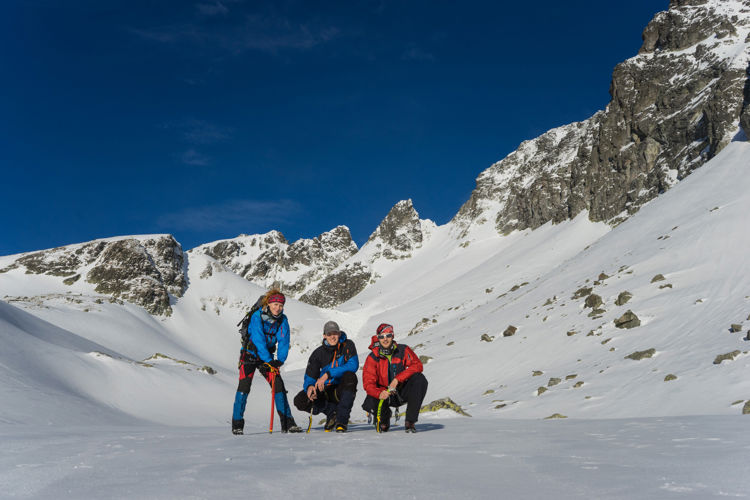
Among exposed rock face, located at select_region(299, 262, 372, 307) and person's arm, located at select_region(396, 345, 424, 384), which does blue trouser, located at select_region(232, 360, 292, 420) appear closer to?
person's arm, located at select_region(396, 345, 424, 384)

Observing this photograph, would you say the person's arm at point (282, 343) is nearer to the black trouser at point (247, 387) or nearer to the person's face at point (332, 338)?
the black trouser at point (247, 387)

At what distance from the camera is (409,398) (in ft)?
24.8

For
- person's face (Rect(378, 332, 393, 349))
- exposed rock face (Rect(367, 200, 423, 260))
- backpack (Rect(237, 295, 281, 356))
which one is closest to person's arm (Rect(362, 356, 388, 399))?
person's face (Rect(378, 332, 393, 349))

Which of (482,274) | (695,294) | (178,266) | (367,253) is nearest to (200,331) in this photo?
(178,266)

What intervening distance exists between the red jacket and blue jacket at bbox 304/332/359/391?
272 mm

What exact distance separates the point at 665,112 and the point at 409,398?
6952cm

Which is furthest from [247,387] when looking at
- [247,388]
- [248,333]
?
[248,333]

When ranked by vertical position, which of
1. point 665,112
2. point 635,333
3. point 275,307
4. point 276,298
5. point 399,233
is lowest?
point 275,307

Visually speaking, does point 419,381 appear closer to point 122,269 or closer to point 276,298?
point 276,298

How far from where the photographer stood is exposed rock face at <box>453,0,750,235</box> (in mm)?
50938

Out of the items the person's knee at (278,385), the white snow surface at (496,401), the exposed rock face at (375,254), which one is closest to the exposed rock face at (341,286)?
the exposed rock face at (375,254)

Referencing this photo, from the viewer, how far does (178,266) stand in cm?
6438

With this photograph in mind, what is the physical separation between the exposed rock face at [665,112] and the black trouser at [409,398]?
47256 millimetres

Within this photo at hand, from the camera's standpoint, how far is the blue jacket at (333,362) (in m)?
7.79
